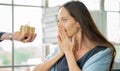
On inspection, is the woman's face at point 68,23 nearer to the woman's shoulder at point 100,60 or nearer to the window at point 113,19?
the woman's shoulder at point 100,60

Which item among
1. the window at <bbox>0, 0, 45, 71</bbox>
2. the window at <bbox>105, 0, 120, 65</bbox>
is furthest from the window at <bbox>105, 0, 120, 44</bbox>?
the window at <bbox>0, 0, 45, 71</bbox>

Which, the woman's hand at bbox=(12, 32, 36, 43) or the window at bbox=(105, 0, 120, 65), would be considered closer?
the woman's hand at bbox=(12, 32, 36, 43)

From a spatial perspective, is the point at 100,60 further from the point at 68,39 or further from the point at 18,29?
the point at 18,29

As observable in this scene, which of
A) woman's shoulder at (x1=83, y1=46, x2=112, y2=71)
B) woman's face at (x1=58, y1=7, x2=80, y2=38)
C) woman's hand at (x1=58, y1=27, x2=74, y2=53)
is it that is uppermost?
woman's face at (x1=58, y1=7, x2=80, y2=38)

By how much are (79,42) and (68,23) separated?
16 cm

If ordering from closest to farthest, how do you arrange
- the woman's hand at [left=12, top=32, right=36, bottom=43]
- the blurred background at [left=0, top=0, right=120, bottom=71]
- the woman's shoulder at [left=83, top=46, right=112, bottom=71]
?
the woman's shoulder at [left=83, top=46, right=112, bottom=71]
the woman's hand at [left=12, top=32, right=36, bottom=43]
the blurred background at [left=0, top=0, right=120, bottom=71]

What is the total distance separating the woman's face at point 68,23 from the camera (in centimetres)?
163

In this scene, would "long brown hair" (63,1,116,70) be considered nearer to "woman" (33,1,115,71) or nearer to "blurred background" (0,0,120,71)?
"woman" (33,1,115,71)

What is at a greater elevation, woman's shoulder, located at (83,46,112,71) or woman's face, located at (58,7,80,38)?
woman's face, located at (58,7,80,38)

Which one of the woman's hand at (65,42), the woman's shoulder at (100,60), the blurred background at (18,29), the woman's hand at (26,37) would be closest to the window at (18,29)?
the blurred background at (18,29)

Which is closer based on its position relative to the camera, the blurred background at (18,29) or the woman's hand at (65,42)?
the woman's hand at (65,42)

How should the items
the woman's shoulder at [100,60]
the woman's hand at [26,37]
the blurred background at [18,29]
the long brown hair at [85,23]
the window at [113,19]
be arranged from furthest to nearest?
1. the window at [113,19]
2. the blurred background at [18,29]
3. the woman's hand at [26,37]
4. the long brown hair at [85,23]
5. the woman's shoulder at [100,60]

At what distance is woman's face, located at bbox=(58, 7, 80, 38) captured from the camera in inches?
64.1

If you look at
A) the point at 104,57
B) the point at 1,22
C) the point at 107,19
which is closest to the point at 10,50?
the point at 1,22
